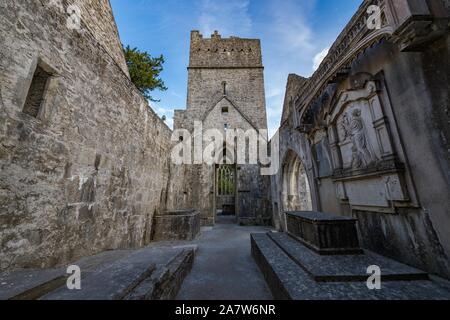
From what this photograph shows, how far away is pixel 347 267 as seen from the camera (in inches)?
87.8

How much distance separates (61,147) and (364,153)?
4.97 m

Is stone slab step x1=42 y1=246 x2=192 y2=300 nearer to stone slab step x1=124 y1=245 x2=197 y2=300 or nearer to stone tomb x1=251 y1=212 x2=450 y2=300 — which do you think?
stone slab step x1=124 y1=245 x2=197 y2=300

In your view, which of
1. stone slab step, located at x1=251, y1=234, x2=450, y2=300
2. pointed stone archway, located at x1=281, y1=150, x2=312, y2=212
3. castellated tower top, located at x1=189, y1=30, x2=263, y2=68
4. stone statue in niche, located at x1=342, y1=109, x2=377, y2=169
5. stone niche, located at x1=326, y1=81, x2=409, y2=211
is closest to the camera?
stone slab step, located at x1=251, y1=234, x2=450, y2=300

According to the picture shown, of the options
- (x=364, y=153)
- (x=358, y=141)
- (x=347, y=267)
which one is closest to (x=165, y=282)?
(x=347, y=267)

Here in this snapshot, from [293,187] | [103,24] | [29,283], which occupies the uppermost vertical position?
[103,24]

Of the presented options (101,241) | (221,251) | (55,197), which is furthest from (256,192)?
(55,197)

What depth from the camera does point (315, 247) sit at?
289 cm

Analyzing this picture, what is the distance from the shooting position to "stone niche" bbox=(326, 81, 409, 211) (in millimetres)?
2502

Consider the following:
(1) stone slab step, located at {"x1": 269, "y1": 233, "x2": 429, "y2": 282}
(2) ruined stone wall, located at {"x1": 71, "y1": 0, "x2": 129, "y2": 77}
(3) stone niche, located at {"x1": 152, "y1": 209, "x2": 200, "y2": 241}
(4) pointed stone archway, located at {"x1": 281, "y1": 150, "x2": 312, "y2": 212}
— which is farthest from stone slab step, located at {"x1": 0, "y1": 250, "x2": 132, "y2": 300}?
(4) pointed stone archway, located at {"x1": 281, "y1": 150, "x2": 312, "y2": 212}

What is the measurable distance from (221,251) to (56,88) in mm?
4992

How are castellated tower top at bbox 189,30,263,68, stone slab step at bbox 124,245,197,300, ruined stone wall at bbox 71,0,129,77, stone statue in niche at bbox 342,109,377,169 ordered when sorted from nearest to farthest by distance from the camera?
stone slab step at bbox 124,245,197,300 → stone statue in niche at bbox 342,109,377,169 → ruined stone wall at bbox 71,0,129,77 → castellated tower top at bbox 189,30,263,68

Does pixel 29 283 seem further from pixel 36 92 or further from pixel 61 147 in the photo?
pixel 36 92

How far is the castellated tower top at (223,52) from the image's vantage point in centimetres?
1535
